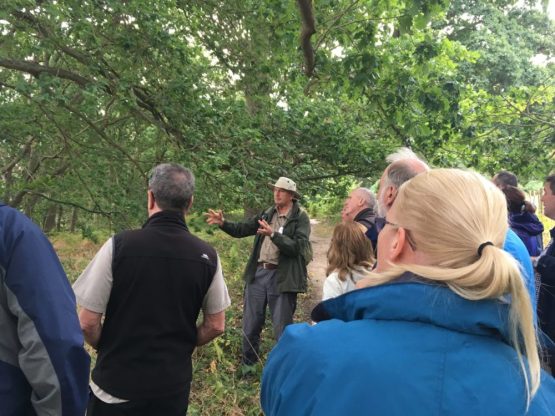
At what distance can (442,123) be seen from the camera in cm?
459

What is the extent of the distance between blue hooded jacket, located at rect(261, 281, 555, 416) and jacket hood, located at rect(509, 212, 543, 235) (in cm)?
331

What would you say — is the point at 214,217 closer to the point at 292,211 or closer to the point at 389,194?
the point at 292,211

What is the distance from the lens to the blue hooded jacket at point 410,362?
2.92 ft

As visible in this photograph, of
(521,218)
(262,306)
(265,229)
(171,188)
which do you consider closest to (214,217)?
(265,229)

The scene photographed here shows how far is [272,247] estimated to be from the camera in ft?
15.3

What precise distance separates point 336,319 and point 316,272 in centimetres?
948

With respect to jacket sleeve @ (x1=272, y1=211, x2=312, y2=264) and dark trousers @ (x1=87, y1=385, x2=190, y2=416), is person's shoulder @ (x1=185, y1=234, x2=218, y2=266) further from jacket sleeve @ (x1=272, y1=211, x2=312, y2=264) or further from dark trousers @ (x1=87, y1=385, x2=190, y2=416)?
jacket sleeve @ (x1=272, y1=211, x2=312, y2=264)

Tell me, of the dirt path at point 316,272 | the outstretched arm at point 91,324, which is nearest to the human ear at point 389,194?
the outstretched arm at point 91,324

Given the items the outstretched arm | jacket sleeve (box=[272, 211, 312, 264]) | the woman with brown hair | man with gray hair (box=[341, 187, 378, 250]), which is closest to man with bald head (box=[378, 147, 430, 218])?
man with gray hair (box=[341, 187, 378, 250])

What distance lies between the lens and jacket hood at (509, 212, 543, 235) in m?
3.96

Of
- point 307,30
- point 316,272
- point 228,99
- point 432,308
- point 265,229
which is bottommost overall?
point 316,272

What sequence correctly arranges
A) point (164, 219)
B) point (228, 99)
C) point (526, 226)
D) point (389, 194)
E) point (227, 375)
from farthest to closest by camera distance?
point (228, 99), point (227, 375), point (526, 226), point (389, 194), point (164, 219)

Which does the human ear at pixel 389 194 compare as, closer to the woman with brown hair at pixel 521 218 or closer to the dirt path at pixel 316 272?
the woman with brown hair at pixel 521 218

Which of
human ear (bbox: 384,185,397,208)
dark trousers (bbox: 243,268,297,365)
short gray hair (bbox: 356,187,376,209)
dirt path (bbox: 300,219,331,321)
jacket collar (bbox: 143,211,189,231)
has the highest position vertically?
human ear (bbox: 384,185,397,208)
